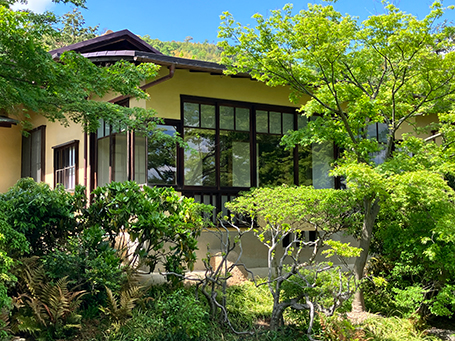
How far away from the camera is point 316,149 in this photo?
557 inches

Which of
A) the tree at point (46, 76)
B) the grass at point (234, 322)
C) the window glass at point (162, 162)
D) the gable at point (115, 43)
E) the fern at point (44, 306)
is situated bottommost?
the grass at point (234, 322)

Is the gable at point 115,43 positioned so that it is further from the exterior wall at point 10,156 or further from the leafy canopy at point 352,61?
the exterior wall at point 10,156

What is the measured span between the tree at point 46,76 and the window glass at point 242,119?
446 cm

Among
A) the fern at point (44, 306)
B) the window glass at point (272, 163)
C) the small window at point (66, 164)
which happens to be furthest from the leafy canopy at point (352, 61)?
the small window at point (66, 164)

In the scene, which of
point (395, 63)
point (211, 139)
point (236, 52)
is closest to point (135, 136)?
point (211, 139)

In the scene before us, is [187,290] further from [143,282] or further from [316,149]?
[316,149]

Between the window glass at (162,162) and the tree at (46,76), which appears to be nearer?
the tree at (46,76)

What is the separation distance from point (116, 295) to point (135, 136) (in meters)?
4.88

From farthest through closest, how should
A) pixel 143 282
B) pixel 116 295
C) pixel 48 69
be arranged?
pixel 143 282 → pixel 116 295 → pixel 48 69

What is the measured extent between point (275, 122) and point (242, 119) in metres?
1.08

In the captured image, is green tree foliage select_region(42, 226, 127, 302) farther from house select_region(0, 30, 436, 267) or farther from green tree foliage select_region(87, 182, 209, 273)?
house select_region(0, 30, 436, 267)

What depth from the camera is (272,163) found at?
43.2 feet

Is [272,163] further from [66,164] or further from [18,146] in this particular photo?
[18,146]

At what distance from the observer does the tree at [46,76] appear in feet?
20.9
